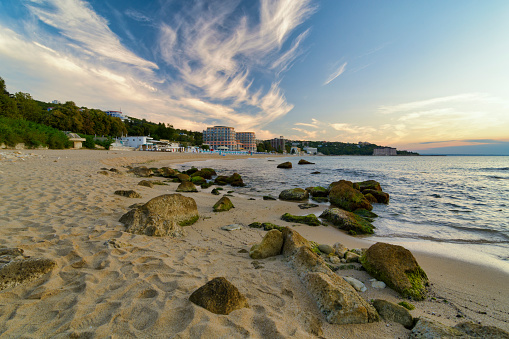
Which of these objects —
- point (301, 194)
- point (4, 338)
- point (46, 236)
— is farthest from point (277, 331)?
point (301, 194)

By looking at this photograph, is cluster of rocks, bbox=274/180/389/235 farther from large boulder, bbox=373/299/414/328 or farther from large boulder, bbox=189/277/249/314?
large boulder, bbox=189/277/249/314

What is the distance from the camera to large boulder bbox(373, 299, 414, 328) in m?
2.60

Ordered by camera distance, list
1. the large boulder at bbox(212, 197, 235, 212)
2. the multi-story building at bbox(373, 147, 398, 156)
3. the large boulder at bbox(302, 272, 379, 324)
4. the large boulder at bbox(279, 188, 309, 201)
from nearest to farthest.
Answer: the large boulder at bbox(302, 272, 379, 324), the large boulder at bbox(212, 197, 235, 212), the large boulder at bbox(279, 188, 309, 201), the multi-story building at bbox(373, 147, 398, 156)

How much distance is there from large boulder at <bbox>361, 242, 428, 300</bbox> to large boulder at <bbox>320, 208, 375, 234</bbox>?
295cm

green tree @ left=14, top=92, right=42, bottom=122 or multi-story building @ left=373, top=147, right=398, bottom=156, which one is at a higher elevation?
green tree @ left=14, top=92, right=42, bottom=122

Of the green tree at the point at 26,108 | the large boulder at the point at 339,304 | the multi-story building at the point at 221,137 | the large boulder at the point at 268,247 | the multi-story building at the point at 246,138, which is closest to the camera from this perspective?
the large boulder at the point at 339,304

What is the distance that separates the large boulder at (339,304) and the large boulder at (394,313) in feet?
0.60

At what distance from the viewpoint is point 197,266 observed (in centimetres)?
353

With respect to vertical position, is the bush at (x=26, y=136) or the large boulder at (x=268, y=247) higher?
the bush at (x=26, y=136)

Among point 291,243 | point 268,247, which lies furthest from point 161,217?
point 291,243

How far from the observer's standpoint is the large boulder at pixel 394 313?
260cm

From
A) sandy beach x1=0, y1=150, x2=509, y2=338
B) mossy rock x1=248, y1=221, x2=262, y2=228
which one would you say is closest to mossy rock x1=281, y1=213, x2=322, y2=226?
mossy rock x1=248, y1=221, x2=262, y2=228

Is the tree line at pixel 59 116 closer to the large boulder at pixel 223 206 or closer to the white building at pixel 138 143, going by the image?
the white building at pixel 138 143

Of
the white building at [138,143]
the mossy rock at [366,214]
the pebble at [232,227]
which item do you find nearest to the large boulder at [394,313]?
the pebble at [232,227]
